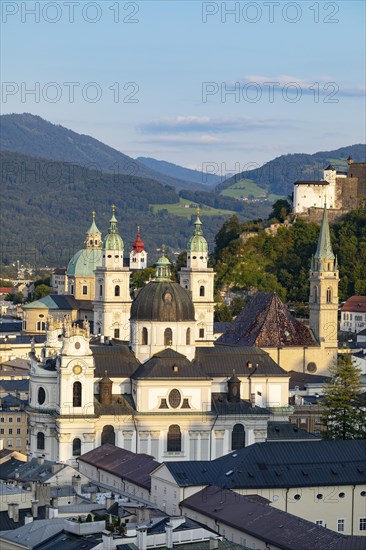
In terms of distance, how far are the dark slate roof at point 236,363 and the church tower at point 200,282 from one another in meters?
18.5

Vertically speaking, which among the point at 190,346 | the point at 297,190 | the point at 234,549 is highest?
the point at 297,190

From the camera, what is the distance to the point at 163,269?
8906 centimetres

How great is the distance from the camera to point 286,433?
82000mm

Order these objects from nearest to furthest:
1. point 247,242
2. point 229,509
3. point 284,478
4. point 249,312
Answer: point 229,509 < point 284,478 < point 249,312 < point 247,242

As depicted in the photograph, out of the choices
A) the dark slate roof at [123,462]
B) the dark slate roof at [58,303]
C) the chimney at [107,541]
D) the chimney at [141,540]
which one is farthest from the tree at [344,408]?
the dark slate roof at [58,303]

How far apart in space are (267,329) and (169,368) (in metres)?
22.9

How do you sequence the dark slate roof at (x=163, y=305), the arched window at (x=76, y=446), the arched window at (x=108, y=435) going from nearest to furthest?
the arched window at (x=76, y=446) → the arched window at (x=108, y=435) → the dark slate roof at (x=163, y=305)

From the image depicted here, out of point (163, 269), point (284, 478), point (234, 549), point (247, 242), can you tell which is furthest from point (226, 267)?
point (234, 549)

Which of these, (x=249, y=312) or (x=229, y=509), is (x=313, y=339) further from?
(x=229, y=509)

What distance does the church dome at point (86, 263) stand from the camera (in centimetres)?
13788

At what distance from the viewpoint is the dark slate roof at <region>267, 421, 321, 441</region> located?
80.4 m

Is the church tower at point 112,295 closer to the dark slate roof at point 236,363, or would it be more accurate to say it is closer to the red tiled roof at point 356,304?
the dark slate roof at point 236,363

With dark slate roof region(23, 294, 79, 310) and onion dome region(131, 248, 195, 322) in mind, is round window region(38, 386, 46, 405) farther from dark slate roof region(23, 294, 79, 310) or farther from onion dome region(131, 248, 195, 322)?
dark slate roof region(23, 294, 79, 310)

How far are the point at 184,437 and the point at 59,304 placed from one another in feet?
179
